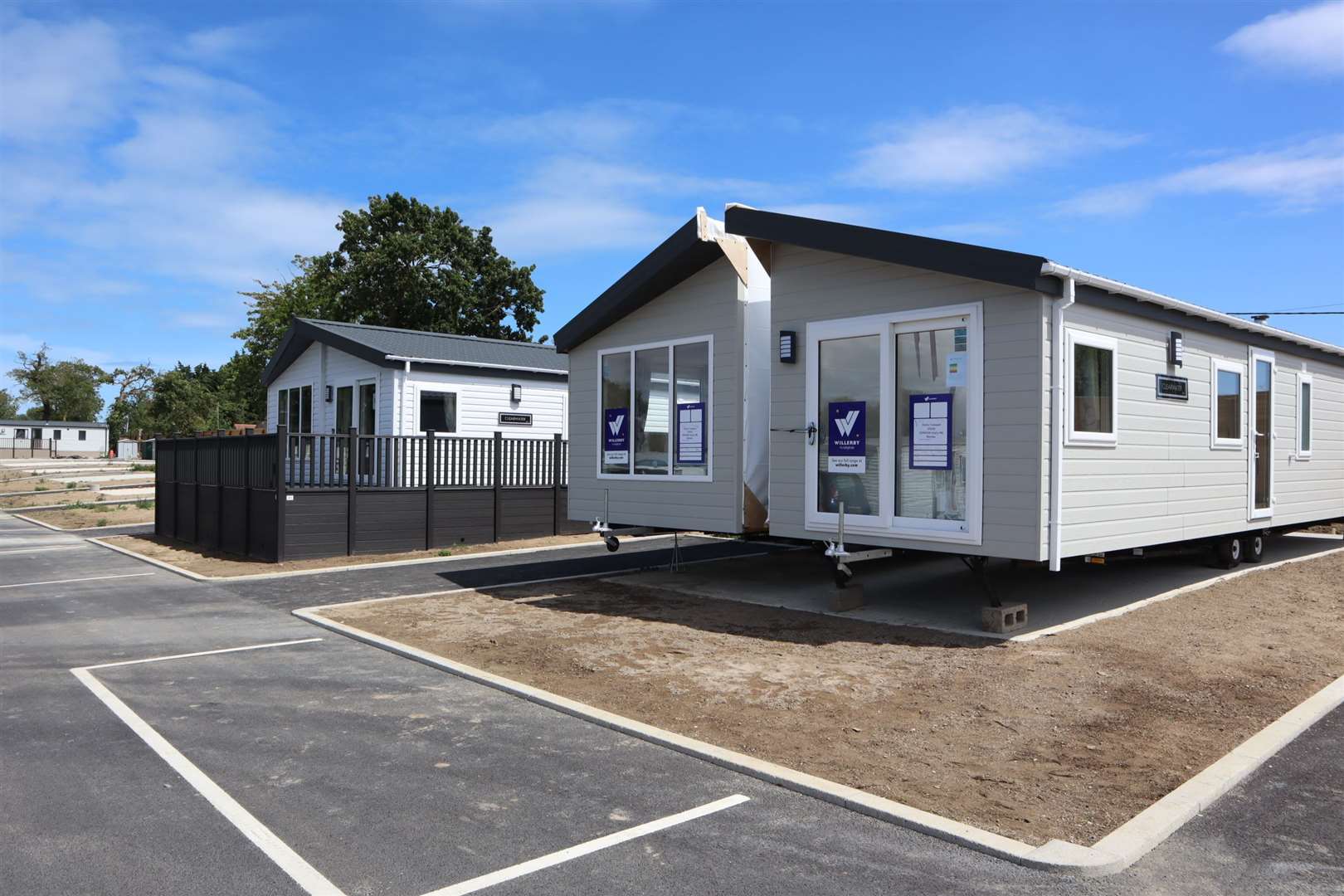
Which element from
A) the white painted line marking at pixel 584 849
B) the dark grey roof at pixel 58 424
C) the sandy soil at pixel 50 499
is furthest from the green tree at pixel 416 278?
the dark grey roof at pixel 58 424

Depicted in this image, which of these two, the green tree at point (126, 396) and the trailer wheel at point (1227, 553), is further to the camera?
the green tree at point (126, 396)

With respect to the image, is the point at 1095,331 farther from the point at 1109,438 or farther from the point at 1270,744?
the point at 1270,744

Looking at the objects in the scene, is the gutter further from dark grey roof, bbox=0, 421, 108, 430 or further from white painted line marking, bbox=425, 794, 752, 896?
dark grey roof, bbox=0, 421, 108, 430

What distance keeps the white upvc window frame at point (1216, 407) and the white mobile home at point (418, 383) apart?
11990 mm

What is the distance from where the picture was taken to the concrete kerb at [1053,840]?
12.8ft

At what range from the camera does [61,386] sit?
89.9 metres

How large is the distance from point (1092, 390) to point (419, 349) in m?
14.2

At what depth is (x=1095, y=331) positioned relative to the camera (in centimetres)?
851

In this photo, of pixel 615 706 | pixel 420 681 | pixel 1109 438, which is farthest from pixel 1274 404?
pixel 420 681

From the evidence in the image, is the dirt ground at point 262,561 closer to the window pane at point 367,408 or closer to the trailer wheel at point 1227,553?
the window pane at point 367,408

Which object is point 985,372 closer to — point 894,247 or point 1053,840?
point 894,247

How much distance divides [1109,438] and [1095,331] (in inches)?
39.6

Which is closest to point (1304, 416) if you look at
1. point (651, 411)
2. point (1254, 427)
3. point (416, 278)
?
point (1254, 427)

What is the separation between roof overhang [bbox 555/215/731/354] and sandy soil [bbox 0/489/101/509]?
2475 centimetres
